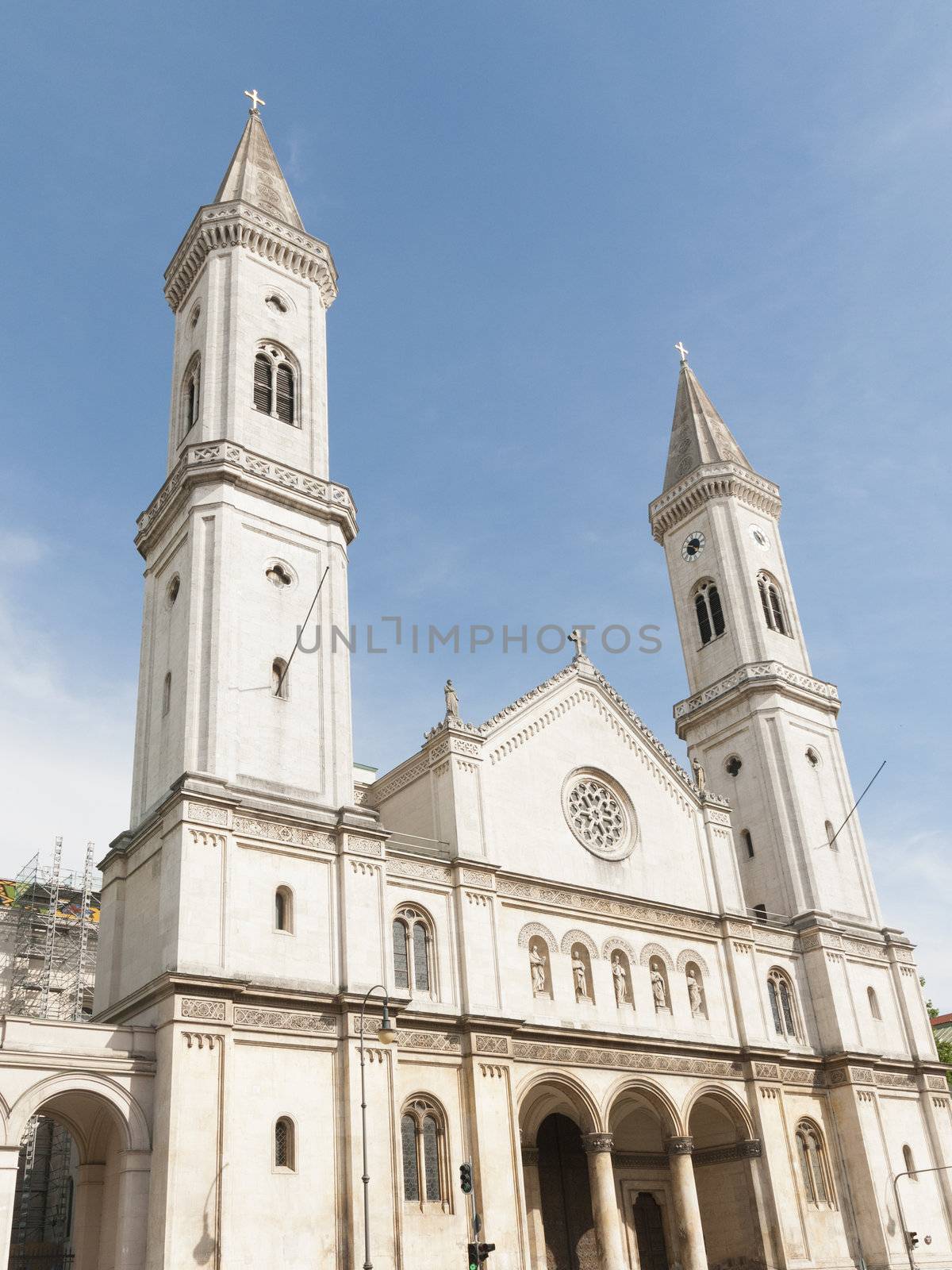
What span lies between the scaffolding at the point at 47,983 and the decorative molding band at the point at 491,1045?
21.2 m

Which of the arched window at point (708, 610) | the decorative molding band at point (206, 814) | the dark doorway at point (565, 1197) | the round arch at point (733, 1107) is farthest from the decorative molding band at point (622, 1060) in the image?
the arched window at point (708, 610)

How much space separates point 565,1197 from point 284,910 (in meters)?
15.6

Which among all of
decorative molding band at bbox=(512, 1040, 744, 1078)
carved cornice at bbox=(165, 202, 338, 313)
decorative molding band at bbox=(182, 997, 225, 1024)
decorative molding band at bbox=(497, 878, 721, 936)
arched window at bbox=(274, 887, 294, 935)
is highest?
carved cornice at bbox=(165, 202, 338, 313)

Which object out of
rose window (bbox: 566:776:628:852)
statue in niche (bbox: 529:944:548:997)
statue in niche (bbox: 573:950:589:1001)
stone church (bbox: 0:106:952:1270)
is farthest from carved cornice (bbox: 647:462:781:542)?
statue in niche (bbox: 529:944:548:997)

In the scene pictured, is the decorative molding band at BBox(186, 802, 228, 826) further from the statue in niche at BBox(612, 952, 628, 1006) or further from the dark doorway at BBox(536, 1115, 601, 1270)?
the dark doorway at BBox(536, 1115, 601, 1270)

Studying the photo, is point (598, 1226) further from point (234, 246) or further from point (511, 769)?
point (234, 246)

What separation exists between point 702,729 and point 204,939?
3003cm

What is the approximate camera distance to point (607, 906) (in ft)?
132

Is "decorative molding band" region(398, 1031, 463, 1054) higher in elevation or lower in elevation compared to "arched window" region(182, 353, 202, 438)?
lower

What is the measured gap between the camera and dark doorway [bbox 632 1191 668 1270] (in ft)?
131

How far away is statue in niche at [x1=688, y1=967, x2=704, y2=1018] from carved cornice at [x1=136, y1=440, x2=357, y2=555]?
19.4 metres

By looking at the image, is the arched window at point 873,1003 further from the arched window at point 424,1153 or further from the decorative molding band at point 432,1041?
the arched window at point 424,1153

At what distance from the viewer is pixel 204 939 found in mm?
29156

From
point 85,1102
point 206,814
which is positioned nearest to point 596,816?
point 206,814
